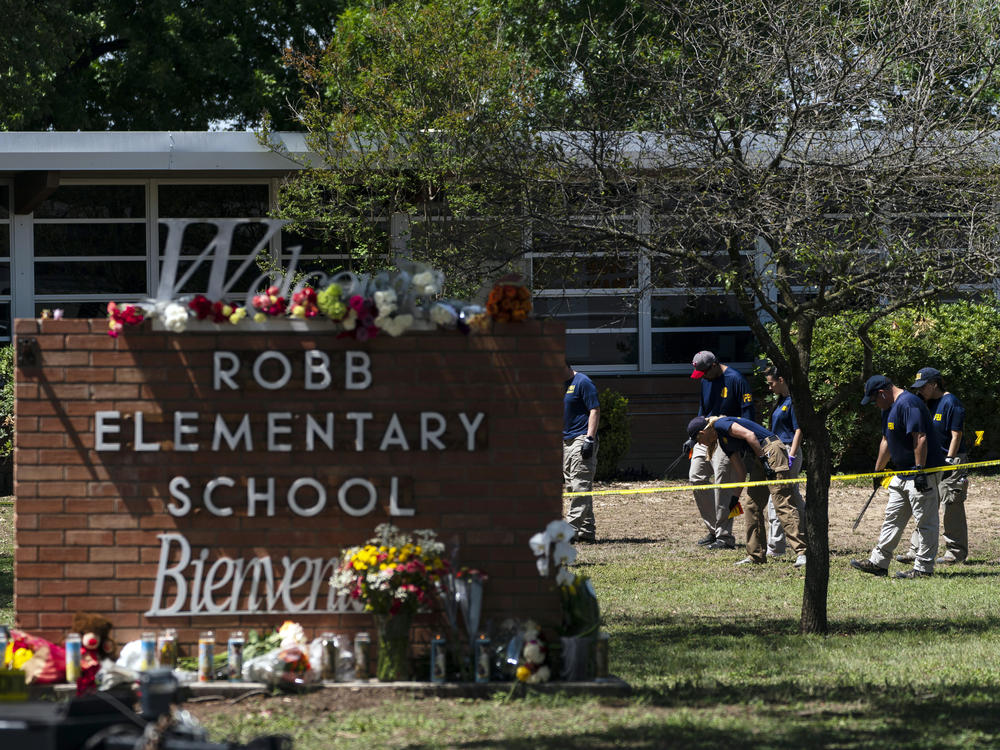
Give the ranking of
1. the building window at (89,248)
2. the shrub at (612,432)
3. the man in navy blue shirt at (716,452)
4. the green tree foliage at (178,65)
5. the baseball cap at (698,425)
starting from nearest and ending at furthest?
the man in navy blue shirt at (716,452) < the baseball cap at (698,425) < the shrub at (612,432) < the building window at (89,248) < the green tree foliage at (178,65)

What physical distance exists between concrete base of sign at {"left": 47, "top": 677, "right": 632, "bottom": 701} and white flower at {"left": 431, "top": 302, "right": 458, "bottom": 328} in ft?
5.92

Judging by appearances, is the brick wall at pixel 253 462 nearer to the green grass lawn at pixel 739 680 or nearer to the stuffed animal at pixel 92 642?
the stuffed animal at pixel 92 642

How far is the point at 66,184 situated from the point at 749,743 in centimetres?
1472

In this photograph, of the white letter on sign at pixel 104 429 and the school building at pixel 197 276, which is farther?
the school building at pixel 197 276

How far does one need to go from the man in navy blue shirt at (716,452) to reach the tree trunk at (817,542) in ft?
12.0

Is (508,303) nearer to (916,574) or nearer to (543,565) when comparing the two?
(543,565)

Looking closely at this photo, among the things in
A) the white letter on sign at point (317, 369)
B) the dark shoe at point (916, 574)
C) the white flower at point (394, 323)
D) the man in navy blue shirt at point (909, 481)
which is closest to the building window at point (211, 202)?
the man in navy blue shirt at point (909, 481)

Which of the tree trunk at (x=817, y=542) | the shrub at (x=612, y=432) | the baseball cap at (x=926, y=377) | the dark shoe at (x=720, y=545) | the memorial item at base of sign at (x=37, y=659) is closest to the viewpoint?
the memorial item at base of sign at (x=37, y=659)

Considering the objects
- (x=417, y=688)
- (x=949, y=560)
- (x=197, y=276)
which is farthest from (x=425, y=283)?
(x=197, y=276)

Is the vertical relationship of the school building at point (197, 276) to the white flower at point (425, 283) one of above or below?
above

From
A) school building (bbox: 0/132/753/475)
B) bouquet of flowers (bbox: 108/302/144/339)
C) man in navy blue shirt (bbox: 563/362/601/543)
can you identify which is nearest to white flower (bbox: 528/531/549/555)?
bouquet of flowers (bbox: 108/302/144/339)

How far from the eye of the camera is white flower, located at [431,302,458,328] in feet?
21.3

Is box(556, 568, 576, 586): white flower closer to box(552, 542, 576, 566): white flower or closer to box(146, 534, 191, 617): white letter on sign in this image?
box(552, 542, 576, 566): white flower

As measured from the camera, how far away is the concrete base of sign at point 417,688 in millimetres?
6211
